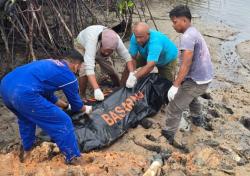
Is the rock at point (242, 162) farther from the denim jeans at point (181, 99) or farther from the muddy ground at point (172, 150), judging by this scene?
the denim jeans at point (181, 99)

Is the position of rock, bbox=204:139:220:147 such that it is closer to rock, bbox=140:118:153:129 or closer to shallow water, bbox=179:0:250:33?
rock, bbox=140:118:153:129

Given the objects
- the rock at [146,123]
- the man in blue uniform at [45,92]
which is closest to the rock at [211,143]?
the rock at [146,123]

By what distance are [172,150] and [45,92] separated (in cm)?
158

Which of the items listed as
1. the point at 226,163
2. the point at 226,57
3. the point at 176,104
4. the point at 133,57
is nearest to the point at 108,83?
the point at 133,57

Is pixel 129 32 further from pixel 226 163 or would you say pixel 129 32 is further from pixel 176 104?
pixel 226 163

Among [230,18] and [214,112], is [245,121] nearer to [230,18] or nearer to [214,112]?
[214,112]

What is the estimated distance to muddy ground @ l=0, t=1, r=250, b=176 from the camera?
12.3 ft

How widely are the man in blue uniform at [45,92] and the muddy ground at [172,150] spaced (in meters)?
0.28

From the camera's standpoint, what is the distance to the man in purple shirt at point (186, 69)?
4148 mm

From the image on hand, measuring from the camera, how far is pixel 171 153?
4.18 metres

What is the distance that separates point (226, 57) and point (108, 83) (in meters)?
3.58

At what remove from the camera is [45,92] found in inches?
148

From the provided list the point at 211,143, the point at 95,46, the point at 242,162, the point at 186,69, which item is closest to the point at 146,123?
the point at 211,143

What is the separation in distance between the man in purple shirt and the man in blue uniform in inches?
43.2
